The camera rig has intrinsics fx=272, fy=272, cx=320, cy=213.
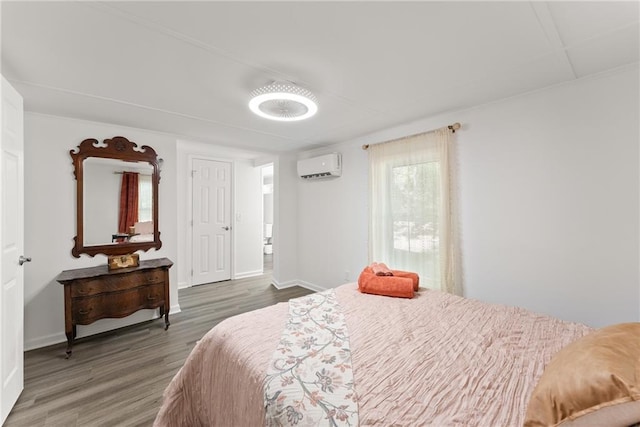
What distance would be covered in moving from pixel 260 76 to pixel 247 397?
1.94 meters

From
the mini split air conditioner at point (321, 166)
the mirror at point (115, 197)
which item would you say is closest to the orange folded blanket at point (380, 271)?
the mini split air conditioner at point (321, 166)

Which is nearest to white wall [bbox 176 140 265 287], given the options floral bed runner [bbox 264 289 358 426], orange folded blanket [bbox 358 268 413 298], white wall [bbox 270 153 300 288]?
white wall [bbox 270 153 300 288]

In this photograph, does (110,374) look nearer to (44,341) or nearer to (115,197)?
(44,341)

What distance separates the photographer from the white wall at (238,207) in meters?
4.59

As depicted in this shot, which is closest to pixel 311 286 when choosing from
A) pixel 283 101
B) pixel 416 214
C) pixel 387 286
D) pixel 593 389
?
pixel 416 214

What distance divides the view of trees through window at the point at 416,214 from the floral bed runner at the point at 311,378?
1.68 metres

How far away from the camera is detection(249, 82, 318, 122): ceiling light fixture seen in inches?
77.4

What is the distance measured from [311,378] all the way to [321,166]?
3.16 m

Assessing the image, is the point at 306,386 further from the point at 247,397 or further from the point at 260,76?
the point at 260,76

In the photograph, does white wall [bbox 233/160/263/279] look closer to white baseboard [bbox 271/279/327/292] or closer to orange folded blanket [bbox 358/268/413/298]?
white baseboard [bbox 271/279/327/292]

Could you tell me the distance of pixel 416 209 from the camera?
302 centimetres

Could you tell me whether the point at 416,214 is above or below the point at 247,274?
above

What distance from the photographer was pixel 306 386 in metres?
1.09

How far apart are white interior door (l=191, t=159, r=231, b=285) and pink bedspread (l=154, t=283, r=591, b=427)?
11.3ft
